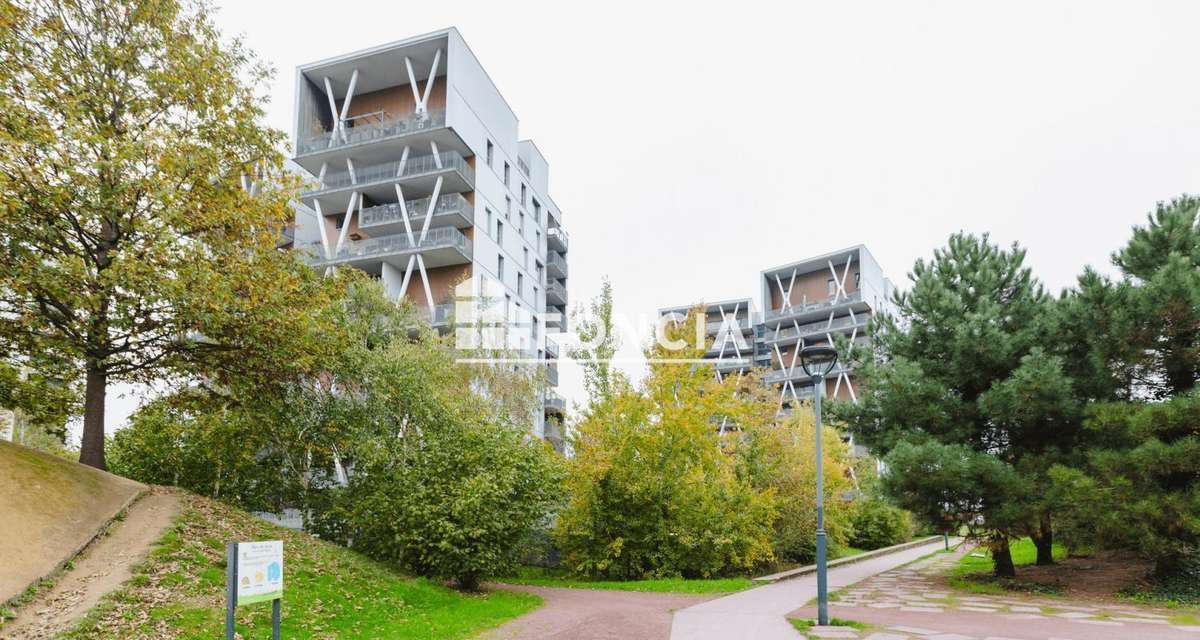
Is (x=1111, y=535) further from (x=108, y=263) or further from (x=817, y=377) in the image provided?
(x=108, y=263)

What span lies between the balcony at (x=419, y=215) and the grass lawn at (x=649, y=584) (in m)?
21.3

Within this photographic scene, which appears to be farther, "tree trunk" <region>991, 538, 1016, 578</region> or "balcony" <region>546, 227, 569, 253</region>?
"balcony" <region>546, 227, 569, 253</region>

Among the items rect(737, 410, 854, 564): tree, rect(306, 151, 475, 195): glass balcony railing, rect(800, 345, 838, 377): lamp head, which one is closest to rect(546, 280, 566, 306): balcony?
rect(306, 151, 475, 195): glass balcony railing

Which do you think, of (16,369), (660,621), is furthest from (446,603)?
(16,369)

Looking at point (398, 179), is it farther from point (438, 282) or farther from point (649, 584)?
point (649, 584)

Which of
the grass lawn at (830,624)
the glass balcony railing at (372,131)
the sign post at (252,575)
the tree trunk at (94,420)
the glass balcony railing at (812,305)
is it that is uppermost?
the glass balcony railing at (372,131)

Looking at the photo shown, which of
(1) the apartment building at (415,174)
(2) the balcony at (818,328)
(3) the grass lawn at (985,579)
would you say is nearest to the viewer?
(3) the grass lawn at (985,579)

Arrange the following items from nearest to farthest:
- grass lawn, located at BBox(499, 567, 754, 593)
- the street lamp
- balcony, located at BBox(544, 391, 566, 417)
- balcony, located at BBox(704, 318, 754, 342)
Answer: the street lamp, grass lawn, located at BBox(499, 567, 754, 593), balcony, located at BBox(544, 391, 566, 417), balcony, located at BBox(704, 318, 754, 342)

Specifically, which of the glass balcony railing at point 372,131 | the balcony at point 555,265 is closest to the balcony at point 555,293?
→ the balcony at point 555,265

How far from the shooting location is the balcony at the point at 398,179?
3769 cm

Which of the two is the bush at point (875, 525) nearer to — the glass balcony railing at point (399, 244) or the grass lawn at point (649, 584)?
the grass lawn at point (649, 584)

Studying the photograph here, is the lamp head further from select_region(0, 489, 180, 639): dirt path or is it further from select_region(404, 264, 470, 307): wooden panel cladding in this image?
select_region(404, 264, 470, 307): wooden panel cladding

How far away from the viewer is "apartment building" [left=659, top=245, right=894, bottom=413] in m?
63.4

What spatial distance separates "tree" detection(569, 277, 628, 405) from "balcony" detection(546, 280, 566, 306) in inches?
1094
